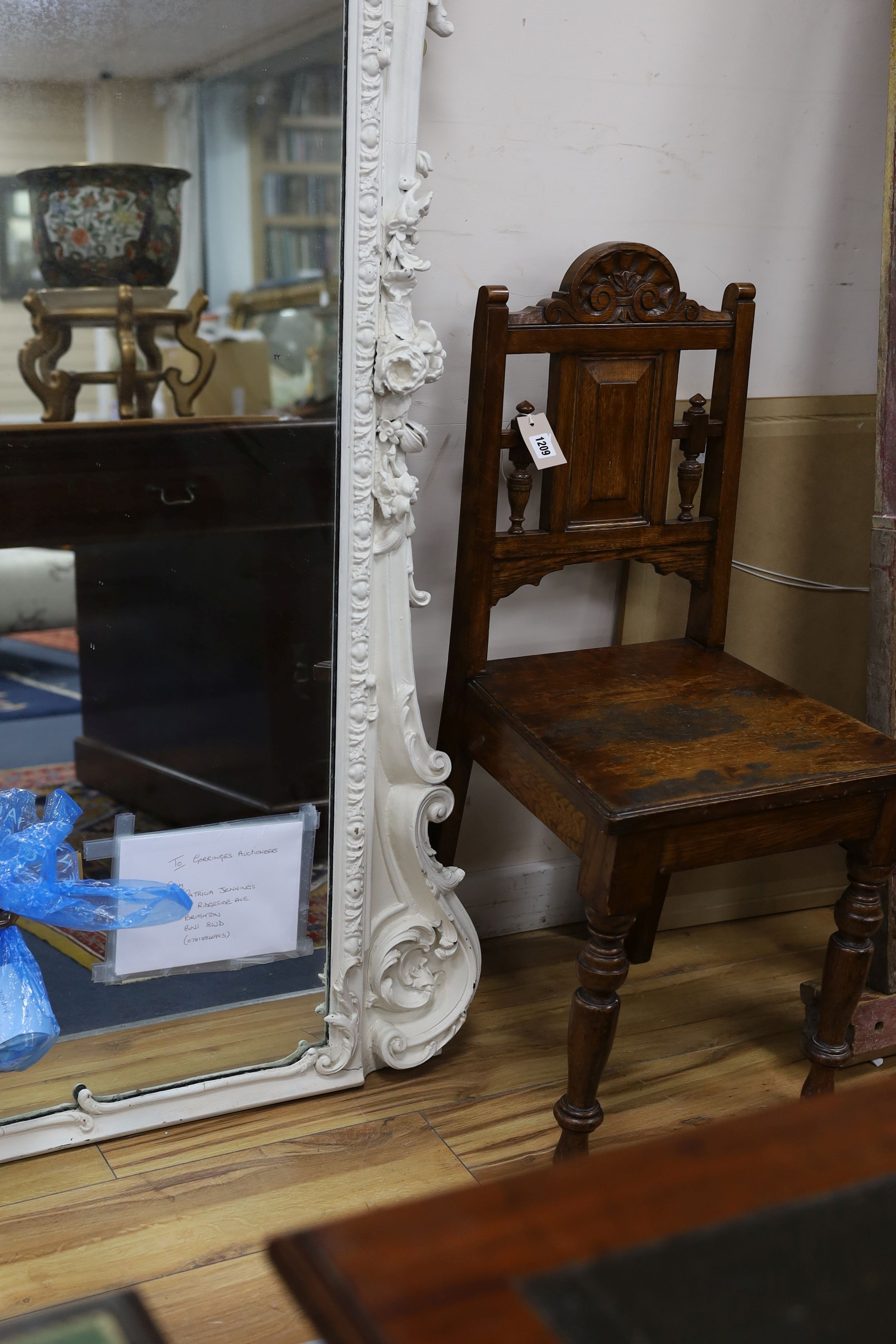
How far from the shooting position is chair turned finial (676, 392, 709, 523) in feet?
5.79

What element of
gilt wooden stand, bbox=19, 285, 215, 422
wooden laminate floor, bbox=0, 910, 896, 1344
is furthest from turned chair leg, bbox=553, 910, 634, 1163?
gilt wooden stand, bbox=19, 285, 215, 422

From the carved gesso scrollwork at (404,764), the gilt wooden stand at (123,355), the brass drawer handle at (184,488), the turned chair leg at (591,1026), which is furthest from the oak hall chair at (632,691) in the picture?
the gilt wooden stand at (123,355)

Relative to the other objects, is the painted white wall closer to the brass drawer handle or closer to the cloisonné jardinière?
the brass drawer handle

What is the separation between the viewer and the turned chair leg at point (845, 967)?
1569mm

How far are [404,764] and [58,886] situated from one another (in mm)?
474

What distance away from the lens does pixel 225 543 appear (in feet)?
5.67

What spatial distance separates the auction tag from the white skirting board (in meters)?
0.75

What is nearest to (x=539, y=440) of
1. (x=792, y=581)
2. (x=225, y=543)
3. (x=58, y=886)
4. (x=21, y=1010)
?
Answer: (x=225, y=543)

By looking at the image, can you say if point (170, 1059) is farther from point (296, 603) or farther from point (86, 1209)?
point (296, 603)

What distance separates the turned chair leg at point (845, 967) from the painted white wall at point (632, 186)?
595 mm

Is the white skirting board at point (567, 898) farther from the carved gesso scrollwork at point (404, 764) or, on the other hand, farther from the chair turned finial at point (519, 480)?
the chair turned finial at point (519, 480)

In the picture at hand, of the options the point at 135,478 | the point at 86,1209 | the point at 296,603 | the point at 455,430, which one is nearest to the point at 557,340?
the point at 455,430

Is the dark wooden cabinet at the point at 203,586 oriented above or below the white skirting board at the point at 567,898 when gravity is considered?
above

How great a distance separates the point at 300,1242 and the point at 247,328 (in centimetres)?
156
